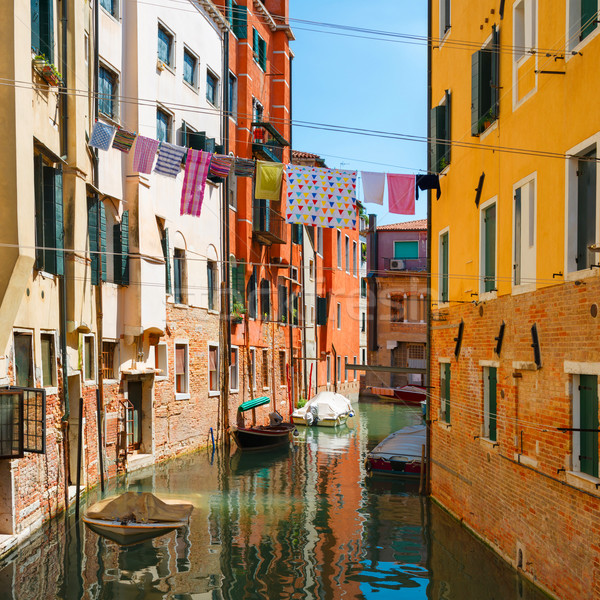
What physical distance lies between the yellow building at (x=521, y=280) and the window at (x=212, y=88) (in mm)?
10716

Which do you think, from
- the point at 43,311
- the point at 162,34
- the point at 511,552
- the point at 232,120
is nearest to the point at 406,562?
the point at 511,552

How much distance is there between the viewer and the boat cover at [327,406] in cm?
3157

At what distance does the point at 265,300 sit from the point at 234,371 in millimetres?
4104

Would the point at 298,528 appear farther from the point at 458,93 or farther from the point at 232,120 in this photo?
the point at 232,120

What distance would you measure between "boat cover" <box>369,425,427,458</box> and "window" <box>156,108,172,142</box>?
9.45m

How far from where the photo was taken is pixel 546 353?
9.02 m

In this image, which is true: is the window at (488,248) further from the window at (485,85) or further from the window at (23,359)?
the window at (23,359)

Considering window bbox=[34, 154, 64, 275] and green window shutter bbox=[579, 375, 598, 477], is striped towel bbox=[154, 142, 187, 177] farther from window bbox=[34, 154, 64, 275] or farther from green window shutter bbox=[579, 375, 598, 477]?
green window shutter bbox=[579, 375, 598, 477]

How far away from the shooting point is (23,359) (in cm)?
1199

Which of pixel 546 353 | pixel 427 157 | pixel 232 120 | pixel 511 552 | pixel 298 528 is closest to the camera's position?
pixel 546 353

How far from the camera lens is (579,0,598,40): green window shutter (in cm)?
779

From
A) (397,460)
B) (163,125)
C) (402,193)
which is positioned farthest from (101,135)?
(397,460)

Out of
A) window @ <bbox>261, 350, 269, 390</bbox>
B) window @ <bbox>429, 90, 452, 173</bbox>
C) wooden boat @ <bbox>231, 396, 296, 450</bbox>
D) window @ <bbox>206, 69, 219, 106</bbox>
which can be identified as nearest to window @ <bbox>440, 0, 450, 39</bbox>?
window @ <bbox>429, 90, 452, 173</bbox>

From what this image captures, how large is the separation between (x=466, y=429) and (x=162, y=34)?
43.8 ft
